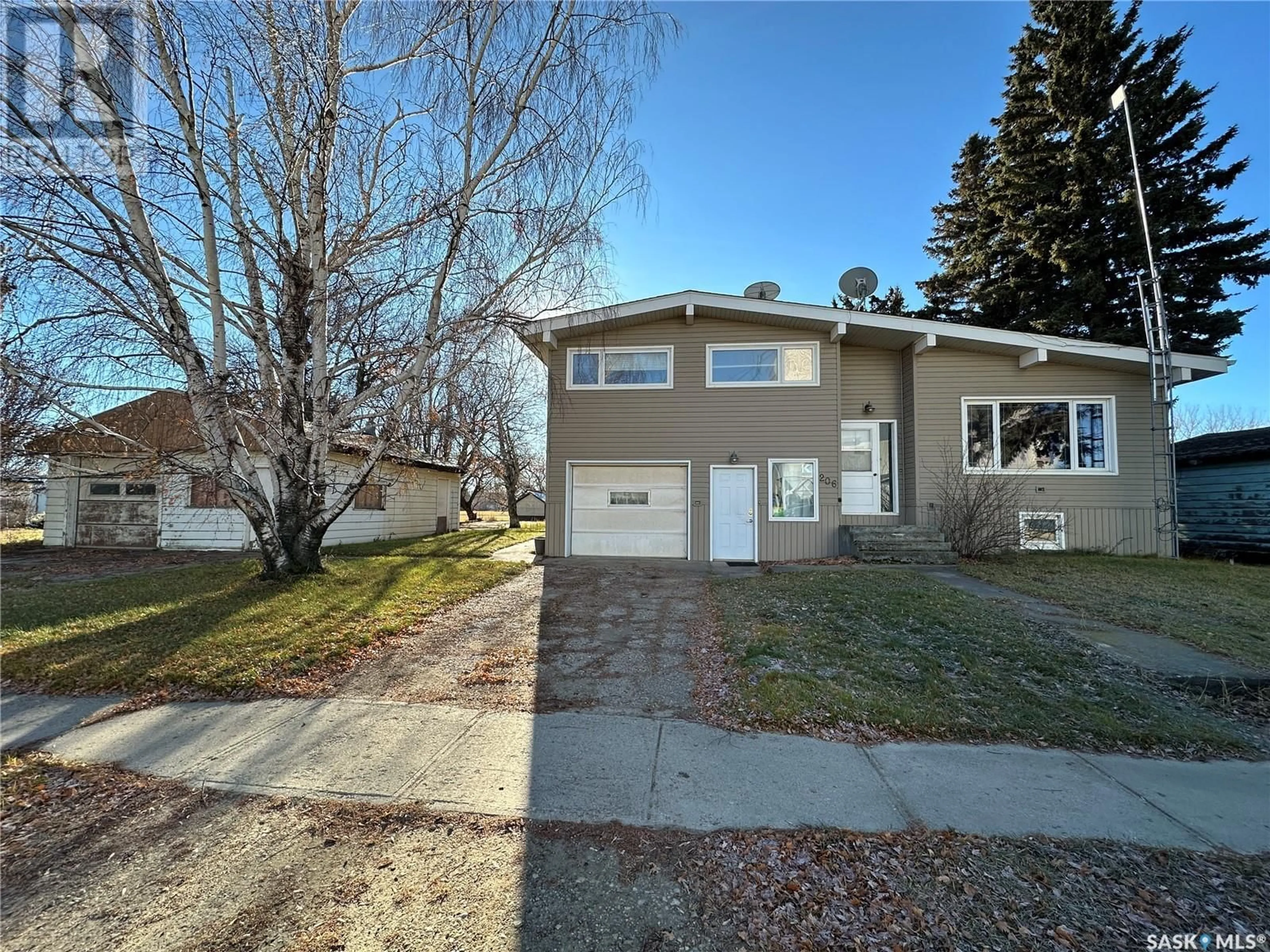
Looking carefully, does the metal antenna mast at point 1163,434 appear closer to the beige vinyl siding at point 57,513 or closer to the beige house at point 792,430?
the beige house at point 792,430

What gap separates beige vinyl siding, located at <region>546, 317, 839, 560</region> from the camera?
10.6 m

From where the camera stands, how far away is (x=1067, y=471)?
413 inches

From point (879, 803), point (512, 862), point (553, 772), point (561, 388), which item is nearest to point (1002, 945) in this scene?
point (879, 803)

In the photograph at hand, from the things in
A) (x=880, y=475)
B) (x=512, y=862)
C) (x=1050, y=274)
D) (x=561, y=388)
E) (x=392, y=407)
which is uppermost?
(x=1050, y=274)

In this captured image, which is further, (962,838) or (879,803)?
(879,803)

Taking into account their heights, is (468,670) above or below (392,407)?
below

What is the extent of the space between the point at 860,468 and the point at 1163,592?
5.23 metres

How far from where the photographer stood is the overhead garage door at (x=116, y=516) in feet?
43.1

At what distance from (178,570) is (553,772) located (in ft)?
33.3

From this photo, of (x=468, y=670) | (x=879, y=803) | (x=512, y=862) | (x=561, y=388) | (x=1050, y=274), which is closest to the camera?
(x=512, y=862)

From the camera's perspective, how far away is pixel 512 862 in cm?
219

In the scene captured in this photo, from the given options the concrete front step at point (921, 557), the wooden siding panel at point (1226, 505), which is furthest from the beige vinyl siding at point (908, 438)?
the wooden siding panel at point (1226, 505)

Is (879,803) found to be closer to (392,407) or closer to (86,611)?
(392,407)

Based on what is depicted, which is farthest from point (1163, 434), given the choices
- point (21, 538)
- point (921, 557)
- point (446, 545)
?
point (21, 538)
